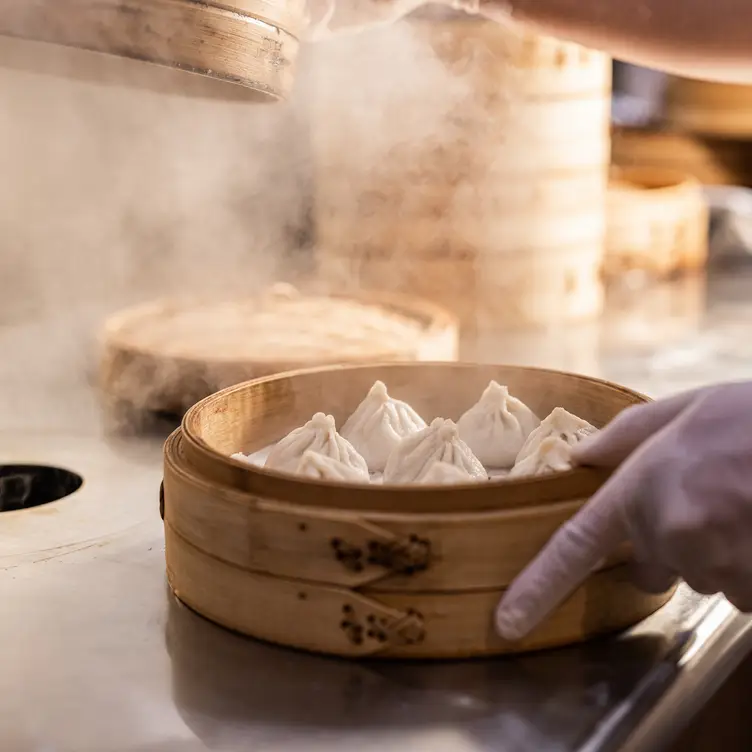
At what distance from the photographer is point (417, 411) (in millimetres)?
2039

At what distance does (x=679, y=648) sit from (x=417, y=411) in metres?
0.76

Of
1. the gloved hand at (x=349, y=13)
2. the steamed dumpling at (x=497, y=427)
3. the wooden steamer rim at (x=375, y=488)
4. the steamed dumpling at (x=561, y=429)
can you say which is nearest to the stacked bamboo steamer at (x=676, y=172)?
the gloved hand at (x=349, y=13)

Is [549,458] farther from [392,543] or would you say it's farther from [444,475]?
[392,543]

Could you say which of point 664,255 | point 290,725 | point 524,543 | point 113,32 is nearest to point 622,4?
point 113,32

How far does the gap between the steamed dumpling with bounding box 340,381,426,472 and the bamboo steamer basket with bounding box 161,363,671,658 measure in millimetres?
410

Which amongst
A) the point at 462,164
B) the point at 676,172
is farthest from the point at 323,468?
the point at 676,172

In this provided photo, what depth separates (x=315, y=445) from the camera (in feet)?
5.54

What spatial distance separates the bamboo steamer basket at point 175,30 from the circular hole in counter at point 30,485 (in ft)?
3.06

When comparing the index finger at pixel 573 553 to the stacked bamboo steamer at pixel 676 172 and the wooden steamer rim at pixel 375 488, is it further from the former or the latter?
the stacked bamboo steamer at pixel 676 172

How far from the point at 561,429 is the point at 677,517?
18.8 inches

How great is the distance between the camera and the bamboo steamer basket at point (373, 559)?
131 centimetres

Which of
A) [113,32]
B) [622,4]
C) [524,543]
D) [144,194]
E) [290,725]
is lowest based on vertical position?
[290,725]

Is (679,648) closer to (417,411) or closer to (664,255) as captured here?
(417,411)

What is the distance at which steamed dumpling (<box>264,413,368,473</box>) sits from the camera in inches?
66.0
